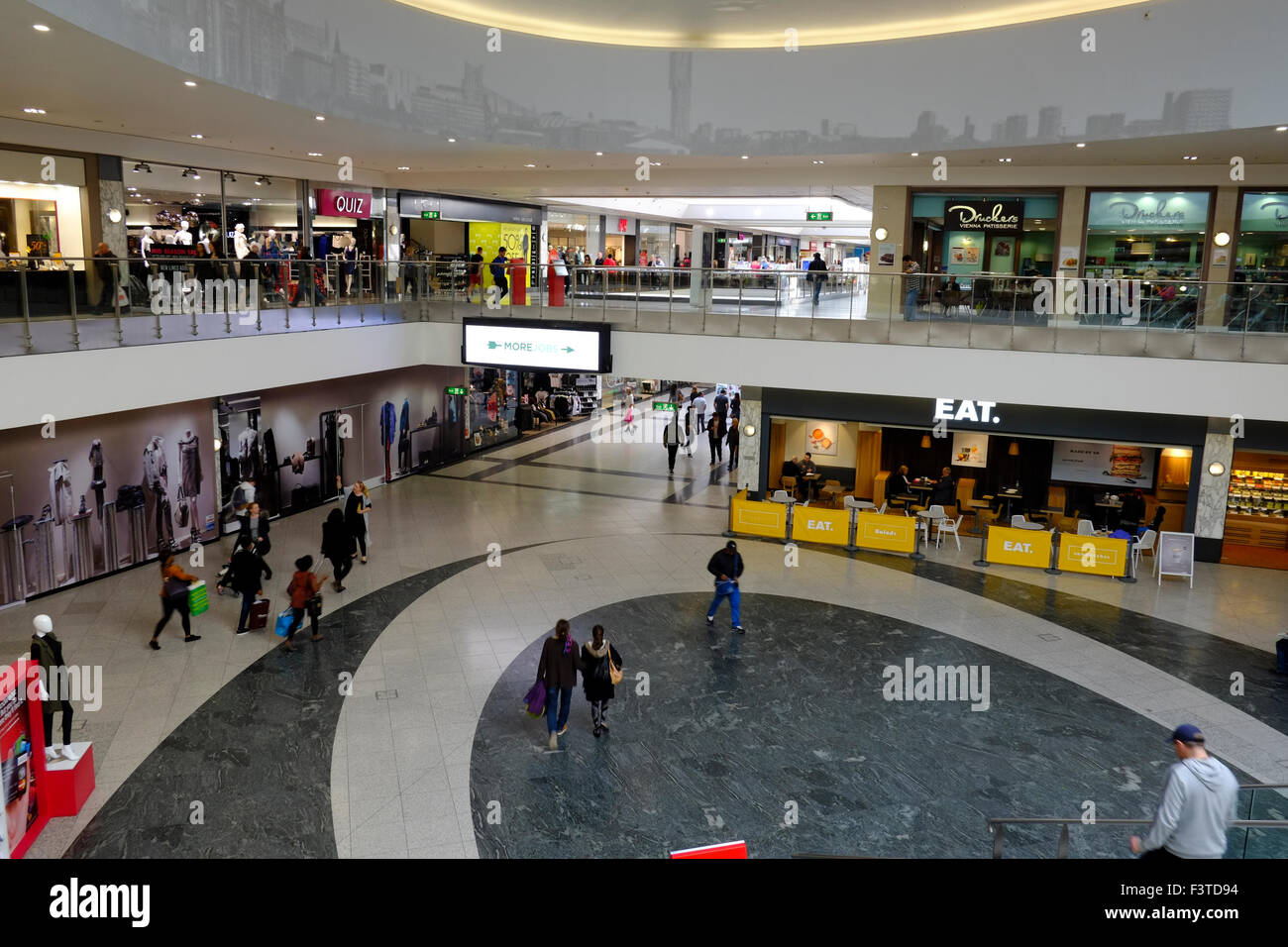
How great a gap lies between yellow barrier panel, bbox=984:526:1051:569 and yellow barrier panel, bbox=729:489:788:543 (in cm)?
391

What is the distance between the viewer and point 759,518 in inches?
733

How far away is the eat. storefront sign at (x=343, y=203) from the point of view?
A: 2305cm

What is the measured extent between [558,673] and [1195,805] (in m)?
5.82

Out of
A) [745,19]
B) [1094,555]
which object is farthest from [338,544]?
[1094,555]

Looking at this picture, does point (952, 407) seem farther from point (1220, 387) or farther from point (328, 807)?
point (328, 807)

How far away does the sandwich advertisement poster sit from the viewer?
19.4 m

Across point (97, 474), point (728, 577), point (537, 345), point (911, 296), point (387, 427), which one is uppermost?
point (911, 296)

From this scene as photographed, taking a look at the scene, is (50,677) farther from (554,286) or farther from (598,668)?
(554,286)

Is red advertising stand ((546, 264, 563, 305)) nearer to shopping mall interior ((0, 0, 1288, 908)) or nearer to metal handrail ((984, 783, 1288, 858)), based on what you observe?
shopping mall interior ((0, 0, 1288, 908))

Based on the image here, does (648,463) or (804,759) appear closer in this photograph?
(804,759)

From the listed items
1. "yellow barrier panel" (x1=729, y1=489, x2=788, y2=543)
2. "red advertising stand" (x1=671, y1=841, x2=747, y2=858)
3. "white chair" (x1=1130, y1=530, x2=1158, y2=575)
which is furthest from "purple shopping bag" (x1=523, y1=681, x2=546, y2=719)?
"white chair" (x1=1130, y1=530, x2=1158, y2=575)

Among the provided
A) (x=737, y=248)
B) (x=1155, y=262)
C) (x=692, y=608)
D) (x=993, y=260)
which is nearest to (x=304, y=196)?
A: (x=692, y=608)

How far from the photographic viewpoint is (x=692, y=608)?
1417 centimetres

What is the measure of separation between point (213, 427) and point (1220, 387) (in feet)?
58.9
